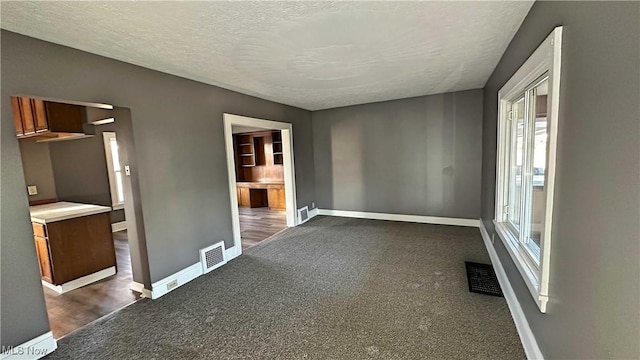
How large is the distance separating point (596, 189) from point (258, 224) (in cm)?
517

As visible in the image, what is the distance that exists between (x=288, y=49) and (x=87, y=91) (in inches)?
70.2

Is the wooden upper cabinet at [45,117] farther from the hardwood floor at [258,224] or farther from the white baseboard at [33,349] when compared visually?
the hardwood floor at [258,224]

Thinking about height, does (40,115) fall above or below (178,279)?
above

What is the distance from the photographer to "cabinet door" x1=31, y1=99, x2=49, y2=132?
282 centimetres

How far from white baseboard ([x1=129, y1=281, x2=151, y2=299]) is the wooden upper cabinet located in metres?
1.92

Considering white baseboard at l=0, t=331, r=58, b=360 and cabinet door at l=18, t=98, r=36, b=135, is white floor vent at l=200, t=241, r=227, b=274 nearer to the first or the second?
white baseboard at l=0, t=331, r=58, b=360

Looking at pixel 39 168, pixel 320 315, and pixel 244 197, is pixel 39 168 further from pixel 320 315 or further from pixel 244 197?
pixel 320 315

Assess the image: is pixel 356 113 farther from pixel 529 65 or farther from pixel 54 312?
pixel 54 312

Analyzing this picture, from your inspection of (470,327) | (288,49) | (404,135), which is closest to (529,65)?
(288,49)

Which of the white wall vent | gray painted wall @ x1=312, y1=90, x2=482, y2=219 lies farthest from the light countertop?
gray painted wall @ x1=312, y1=90, x2=482, y2=219

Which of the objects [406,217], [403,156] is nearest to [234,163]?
[403,156]

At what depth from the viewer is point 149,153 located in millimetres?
2695

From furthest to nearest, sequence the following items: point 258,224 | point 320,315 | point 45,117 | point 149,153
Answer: point 258,224 < point 45,117 < point 149,153 < point 320,315

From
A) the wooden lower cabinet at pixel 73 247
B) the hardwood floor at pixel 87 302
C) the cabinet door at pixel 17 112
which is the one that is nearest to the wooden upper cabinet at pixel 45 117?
the cabinet door at pixel 17 112
